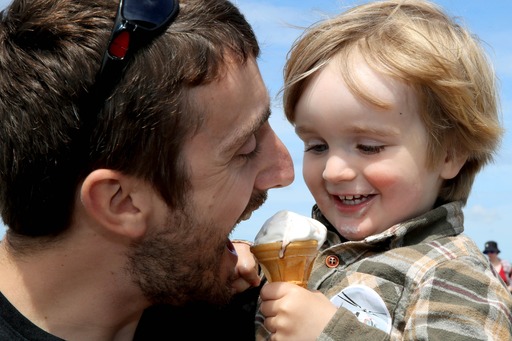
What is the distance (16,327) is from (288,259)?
1201mm

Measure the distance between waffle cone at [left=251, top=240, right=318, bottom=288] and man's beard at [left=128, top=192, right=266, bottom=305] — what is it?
20 cm

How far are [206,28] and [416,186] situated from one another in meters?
1.47

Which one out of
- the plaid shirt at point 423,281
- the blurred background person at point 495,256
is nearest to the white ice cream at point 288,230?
the plaid shirt at point 423,281

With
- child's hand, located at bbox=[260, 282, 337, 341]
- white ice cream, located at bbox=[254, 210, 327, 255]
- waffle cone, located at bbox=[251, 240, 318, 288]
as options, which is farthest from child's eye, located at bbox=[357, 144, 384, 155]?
child's hand, located at bbox=[260, 282, 337, 341]

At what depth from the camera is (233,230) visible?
11.2 feet

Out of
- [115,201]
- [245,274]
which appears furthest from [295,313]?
[115,201]

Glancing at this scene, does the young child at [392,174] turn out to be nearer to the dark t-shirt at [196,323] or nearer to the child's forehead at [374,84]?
the child's forehead at [374,84]

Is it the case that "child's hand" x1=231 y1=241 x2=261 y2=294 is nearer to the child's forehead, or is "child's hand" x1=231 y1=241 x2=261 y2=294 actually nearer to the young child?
the young child

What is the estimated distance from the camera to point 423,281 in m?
3.42

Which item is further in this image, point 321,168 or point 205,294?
point 321,168

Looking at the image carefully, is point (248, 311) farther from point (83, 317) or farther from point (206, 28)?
point (206, 28)

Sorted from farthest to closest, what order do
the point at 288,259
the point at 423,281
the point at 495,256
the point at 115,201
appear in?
1. the point at 495,256
2. the point at 423,281
3. the point at 288,259
4. the point at 115,201

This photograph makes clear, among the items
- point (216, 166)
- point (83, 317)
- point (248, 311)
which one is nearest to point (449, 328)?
point (248, 311)

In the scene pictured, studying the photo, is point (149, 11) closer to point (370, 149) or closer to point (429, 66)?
point (370, 149)
